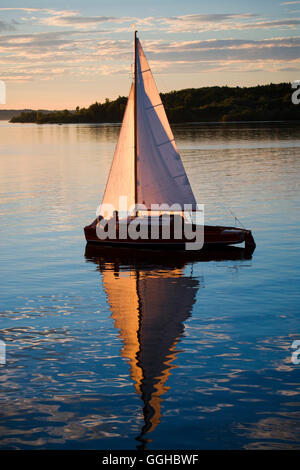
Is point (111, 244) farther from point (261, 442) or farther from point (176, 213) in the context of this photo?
point (261, 442)

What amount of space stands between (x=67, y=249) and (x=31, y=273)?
23.0 feet

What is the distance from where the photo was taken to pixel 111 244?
42.6m

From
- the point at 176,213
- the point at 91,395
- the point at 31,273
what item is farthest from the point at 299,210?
the point at 91,395

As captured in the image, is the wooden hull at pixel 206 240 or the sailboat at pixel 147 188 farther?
the sailboat at pixel 147 188

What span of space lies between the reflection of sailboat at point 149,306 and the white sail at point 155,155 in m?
3.99

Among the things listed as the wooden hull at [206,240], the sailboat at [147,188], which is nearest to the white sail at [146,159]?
the sailboat at [147,188]

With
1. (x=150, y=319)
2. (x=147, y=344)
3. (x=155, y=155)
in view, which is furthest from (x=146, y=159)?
(x=147, y=344)

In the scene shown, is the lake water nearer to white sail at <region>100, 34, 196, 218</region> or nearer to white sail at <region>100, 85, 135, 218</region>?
white sail at <region>100, 85, 135, 218</region>

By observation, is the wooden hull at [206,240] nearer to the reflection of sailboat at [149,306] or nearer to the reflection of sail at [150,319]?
the reflection of sailboat at [149,306]

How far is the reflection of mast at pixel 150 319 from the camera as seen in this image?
2044 centimetres

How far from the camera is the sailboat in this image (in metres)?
40.9

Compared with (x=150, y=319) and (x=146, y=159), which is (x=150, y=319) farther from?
(x=146, y=159)

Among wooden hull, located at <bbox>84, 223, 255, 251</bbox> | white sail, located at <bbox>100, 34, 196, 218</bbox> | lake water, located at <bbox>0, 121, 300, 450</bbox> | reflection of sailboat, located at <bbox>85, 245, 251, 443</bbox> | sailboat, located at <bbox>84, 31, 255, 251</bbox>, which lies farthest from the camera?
white sail, located at <bbox>100, 34, 196, 218</bbox>

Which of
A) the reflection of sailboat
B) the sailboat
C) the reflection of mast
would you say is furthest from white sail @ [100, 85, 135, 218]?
the reflection of mast
